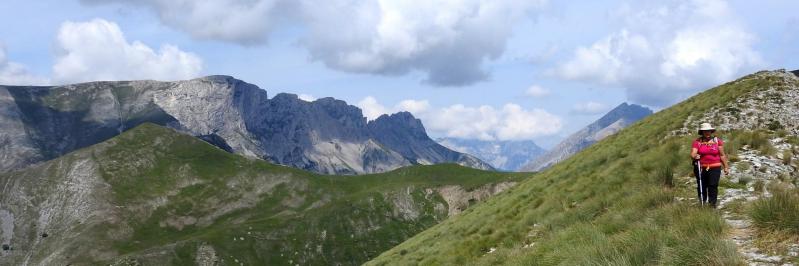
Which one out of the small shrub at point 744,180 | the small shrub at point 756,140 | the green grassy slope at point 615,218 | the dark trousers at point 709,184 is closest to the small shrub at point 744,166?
the small shrub at point 744,180

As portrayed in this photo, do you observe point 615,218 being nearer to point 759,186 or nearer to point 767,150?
point 759,186

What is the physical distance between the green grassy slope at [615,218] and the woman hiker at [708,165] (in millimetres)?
993

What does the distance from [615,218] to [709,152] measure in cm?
450

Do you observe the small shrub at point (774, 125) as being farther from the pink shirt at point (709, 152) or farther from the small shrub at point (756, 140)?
the pink shirt at point (709, 152)

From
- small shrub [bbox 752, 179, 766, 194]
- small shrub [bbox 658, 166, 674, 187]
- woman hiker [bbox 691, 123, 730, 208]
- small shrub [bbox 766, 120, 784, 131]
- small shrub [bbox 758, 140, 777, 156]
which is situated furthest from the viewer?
small shrub [bbox 766, 120, 784, 131]

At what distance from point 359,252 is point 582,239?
186855mm

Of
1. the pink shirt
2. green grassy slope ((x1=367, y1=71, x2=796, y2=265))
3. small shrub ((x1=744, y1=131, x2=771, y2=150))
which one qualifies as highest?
small shrub ((x1=744, y1=131, x2=771, y2=150))

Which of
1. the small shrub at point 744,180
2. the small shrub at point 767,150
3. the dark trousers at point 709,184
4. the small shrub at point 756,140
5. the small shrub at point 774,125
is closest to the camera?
the dark trousers at point 709,184

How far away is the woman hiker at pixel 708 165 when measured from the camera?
17047mm

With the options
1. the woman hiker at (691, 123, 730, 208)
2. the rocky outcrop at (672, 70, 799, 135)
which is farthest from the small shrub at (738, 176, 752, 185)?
the rocky outcrop at (672, 70, 799, 135)

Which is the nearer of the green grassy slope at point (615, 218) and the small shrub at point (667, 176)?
the green grassy slope at point (615, 218)

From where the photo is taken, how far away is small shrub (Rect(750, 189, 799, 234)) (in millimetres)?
11500

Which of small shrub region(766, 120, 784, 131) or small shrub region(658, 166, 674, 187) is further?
small shrub region(766, 120, 784, 131)

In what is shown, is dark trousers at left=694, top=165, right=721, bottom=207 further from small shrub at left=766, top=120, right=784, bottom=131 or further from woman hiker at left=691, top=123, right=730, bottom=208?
small shrub at left=766, top=120, right=784, bottom=131
